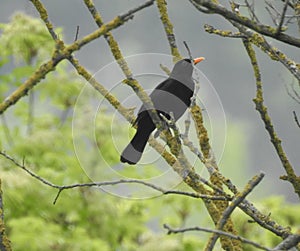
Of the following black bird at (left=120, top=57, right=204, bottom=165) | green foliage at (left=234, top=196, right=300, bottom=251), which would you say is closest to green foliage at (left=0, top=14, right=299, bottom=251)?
green foliage at (left=234, top=196, right=300, bottom=251)

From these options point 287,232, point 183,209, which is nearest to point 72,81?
point 183,209

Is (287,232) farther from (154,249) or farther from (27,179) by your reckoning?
(154,249)

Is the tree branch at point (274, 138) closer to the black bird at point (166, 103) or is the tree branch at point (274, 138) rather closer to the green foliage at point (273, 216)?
the black bird at point (166, 103)

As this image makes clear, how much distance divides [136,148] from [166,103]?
355 mm

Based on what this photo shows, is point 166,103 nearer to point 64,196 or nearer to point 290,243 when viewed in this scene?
point 290,243

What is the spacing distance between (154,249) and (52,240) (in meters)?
2.43

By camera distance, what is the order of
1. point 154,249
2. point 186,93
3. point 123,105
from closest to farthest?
1. point 123,105
2. point 186,93
3. point 154,249

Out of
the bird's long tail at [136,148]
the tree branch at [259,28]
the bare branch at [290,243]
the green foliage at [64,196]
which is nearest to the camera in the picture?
the bare branch at [290,243]

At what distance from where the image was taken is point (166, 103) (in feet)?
11.6

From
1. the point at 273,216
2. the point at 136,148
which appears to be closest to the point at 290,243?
the point at 136,148

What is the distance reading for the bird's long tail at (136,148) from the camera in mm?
3259

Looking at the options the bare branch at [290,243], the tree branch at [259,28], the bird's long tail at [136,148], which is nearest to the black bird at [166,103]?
the bird's long tail at [136,148]

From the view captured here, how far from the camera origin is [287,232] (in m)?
→ 2.48

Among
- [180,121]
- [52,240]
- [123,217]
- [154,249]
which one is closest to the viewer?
[180,121]
